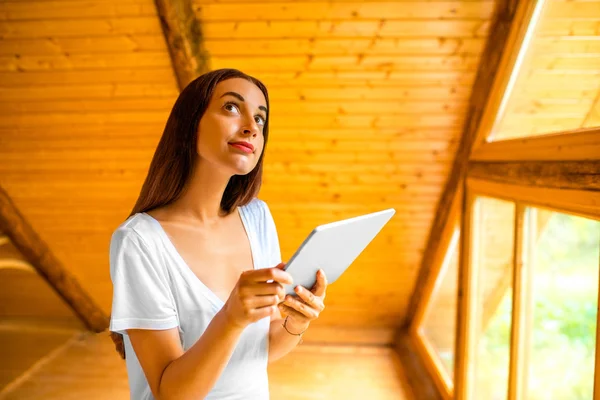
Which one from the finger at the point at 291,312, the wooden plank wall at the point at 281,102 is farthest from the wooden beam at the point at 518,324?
the finger at the point at 291,312

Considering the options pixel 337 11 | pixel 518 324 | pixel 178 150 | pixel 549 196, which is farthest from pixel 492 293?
pixel 178 150

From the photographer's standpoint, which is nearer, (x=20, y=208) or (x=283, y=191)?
(x=283, y=191)

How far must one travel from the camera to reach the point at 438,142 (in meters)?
2.50

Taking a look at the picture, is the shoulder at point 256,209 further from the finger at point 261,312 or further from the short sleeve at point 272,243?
the finger at point 261,312

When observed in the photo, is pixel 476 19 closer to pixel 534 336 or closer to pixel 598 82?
pixel 598 82

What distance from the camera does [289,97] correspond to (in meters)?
2.38

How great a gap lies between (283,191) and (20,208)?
1.93 metres

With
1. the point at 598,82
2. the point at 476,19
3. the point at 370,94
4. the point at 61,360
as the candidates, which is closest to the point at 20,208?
the point at 61,360

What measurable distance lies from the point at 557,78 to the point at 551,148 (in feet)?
1.13

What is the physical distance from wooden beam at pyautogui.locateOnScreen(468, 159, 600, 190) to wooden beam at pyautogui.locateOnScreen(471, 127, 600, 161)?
22 millimetres

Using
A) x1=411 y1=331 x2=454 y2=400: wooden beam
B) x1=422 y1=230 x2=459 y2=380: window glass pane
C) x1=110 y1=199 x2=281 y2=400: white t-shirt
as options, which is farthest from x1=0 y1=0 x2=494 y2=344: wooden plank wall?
x1=110 y1=199 x2=281 y2=400: white t-shirt

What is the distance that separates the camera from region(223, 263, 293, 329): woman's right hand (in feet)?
2.43

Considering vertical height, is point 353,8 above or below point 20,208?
above

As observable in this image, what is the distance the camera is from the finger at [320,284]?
90cm
